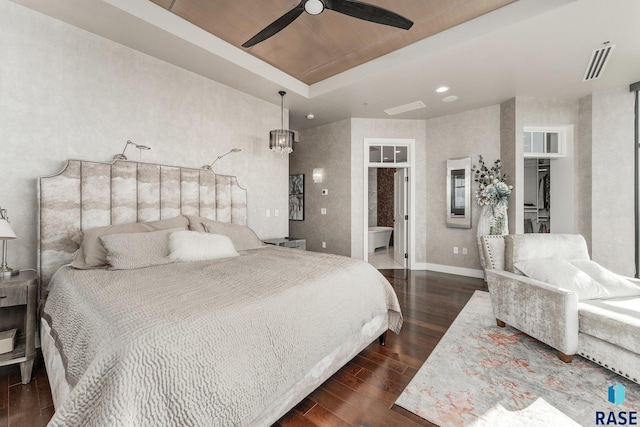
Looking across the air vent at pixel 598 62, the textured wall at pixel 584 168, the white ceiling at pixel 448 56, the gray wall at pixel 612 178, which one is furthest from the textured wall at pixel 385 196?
the air vent at pixel 598 62

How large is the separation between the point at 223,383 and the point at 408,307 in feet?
8.66

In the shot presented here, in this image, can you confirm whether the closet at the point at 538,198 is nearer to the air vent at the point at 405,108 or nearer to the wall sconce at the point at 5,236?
the air vent at the point at 405,108

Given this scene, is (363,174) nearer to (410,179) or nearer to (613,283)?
(410,179)

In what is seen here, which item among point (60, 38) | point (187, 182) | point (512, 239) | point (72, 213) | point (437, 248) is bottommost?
point (437, 248)

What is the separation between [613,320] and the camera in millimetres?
1779

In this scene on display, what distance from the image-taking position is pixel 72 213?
236 cm

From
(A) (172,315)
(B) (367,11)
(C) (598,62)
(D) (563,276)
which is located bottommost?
(D) (563,276)

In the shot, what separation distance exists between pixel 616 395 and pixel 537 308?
64 cm

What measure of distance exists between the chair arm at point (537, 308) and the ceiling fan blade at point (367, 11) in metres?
2.27

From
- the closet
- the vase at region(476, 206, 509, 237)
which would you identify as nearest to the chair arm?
the vase at region(476, 206, 509, 237)

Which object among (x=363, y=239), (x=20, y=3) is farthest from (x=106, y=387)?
(x=363, y=239)

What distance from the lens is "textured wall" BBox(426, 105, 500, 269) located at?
457cm

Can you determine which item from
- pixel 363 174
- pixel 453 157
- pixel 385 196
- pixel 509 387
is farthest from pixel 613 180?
pixel 385 196

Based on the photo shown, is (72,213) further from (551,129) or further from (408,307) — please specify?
(551,129)
